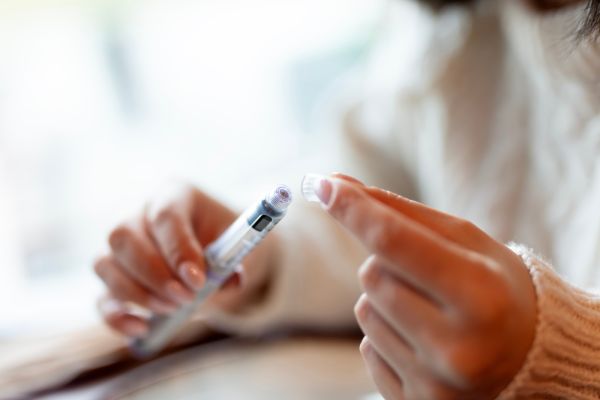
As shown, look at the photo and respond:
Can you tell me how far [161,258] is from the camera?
43 cm

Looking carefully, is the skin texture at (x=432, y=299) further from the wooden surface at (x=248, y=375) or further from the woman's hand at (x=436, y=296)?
the wooden surface at (x=248, y=375)

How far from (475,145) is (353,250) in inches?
4.9

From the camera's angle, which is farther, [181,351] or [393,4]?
[393,4]

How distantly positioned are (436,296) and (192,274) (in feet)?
0.62

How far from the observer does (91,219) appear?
0.95 m

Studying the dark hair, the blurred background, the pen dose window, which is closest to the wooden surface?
the pen dose window

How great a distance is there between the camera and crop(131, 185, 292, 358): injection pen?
1.08ft

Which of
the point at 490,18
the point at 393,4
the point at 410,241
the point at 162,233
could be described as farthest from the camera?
the point at 393,4

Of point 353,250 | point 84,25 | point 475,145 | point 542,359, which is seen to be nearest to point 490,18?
point 475,145

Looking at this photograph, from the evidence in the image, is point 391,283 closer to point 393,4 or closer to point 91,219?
point 393,4

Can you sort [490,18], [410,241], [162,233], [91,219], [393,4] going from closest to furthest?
[410,241] < [162,233] < [490,18] < [393,4] < [91,219]

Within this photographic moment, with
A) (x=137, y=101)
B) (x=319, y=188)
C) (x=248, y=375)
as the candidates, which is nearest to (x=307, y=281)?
(x=248, y=375)

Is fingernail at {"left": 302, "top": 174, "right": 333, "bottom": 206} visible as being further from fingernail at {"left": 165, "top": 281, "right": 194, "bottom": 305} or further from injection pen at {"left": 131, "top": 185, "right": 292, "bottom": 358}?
fingernail at {"left": 165, "top": 281, "right": 194, "bottom": 305}

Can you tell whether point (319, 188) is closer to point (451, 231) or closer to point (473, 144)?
point (451, 231)
